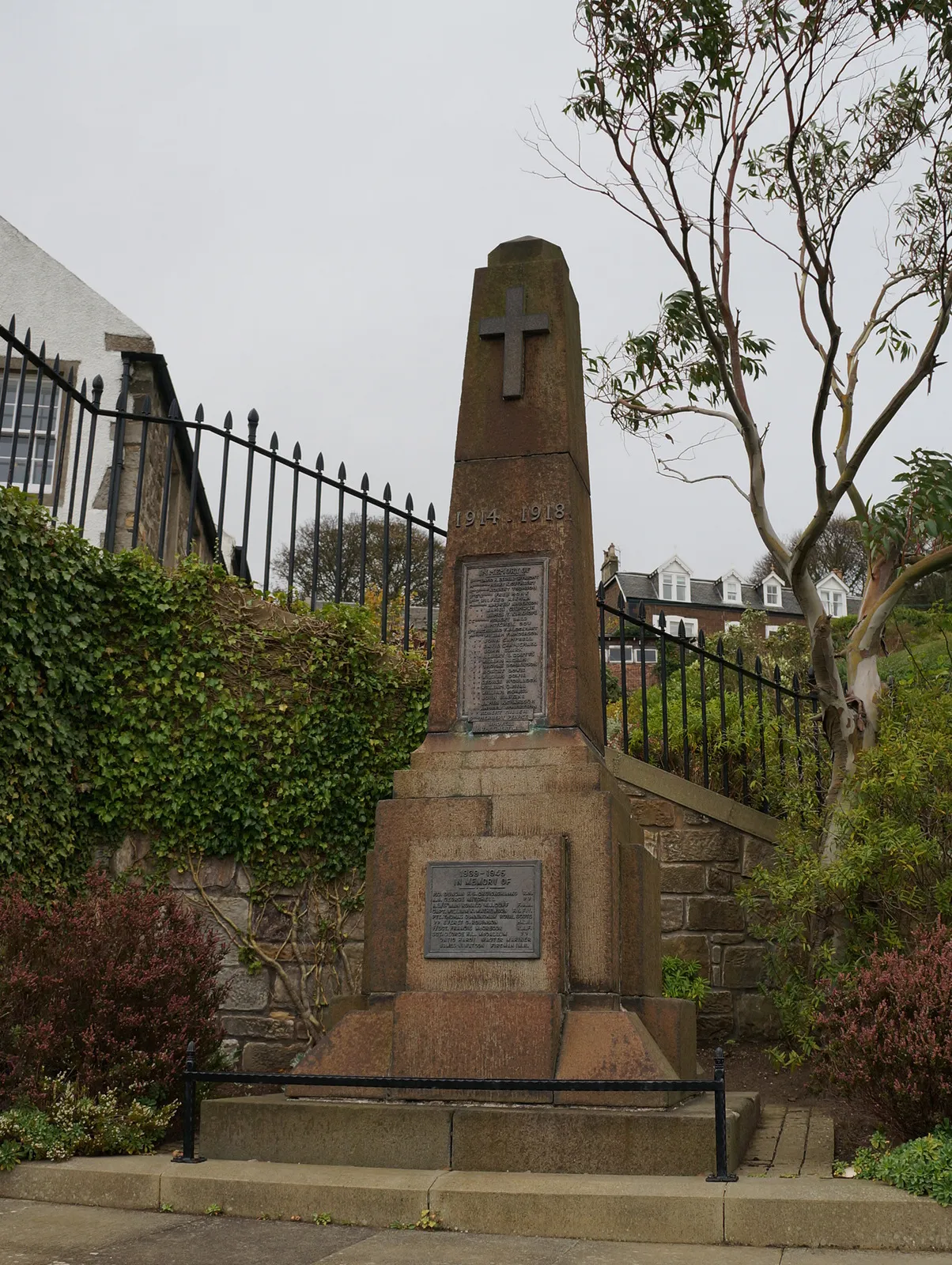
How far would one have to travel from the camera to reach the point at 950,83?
8.88 metres

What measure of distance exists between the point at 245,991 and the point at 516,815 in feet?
10.4

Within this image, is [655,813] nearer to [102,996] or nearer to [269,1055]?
[269,1055]

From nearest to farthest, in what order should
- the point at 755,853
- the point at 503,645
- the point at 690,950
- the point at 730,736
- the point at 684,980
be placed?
the point at 503,645 → the point at 684,980 → the point at 690,950 → the point at 755,853 → the point at 730,736

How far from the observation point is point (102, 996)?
19.6 feet

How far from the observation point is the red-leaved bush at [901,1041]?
16.1 ft

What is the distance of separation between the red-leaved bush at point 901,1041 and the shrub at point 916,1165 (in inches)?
5.3

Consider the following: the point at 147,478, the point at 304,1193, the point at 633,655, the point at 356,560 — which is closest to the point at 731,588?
the point at 633,655

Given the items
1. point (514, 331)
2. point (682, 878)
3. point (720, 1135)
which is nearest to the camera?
point (720, 1135)

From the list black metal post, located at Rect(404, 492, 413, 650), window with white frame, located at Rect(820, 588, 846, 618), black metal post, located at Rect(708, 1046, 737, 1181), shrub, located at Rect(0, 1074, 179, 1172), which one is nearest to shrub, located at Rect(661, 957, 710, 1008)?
black metal post, located at Rect(404, 492, 413, 650)

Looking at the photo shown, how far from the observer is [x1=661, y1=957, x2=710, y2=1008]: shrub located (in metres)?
8.44

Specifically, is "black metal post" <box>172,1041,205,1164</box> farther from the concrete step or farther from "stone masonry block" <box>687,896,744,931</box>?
"stone masonry block" <box>687,896,744,931</box>

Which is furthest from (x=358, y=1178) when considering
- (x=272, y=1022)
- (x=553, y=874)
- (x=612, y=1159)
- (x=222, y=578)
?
(x=222, y=578)

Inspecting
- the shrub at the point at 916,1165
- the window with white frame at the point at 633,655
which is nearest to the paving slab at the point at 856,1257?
the shrub at the point at 916,1165

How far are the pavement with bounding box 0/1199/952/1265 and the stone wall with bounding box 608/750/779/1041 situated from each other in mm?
4658
